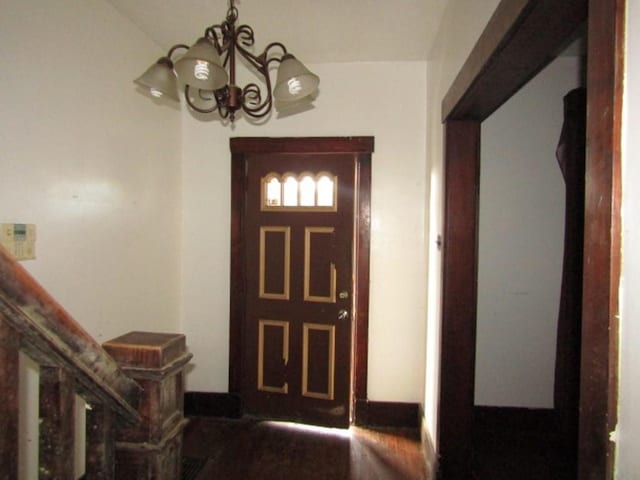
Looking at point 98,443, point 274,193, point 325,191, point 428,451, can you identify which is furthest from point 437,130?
point 98,443

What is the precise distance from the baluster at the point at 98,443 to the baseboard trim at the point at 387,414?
204 centimetres

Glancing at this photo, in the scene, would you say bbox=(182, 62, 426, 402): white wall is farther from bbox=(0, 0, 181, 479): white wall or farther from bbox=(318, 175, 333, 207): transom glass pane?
bbox=(0, 0, 181, 479): white wall

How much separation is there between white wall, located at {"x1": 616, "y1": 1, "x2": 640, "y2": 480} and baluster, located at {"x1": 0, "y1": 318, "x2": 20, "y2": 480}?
1.03 meters

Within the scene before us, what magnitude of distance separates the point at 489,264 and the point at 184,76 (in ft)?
7.33

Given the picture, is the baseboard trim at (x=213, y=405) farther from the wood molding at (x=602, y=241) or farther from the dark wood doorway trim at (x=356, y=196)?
the wood molding at (x=602, y=241)

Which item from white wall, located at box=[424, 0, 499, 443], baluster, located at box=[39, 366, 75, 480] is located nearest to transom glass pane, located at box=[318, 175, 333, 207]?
white wall, located at box=[424, 0, 499, 443]

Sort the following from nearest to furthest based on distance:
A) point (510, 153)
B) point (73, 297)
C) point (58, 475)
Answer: point (58, 475)
point (73, 297)
point (510, 153)

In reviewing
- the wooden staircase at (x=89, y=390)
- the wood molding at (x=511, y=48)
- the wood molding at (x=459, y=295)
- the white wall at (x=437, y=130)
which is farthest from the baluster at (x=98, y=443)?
the white wall at (x=437, y=130)

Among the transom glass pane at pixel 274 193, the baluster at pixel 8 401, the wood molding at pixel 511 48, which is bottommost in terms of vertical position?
the baluster at pixel 8 401

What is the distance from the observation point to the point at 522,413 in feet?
7.88

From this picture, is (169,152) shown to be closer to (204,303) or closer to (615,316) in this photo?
(204,303)

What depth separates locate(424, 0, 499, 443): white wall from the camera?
1511 millimetres

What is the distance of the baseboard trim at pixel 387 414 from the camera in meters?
2.45

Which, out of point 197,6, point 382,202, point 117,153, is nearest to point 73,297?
point 117,153
